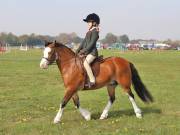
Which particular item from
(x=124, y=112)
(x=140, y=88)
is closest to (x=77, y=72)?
(x=140, y=88)

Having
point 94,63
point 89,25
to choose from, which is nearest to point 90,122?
point 94,63

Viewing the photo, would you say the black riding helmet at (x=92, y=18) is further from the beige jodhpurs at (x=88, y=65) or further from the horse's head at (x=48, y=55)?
the horse's head at (x=48, y=55)

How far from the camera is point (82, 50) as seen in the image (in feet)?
40.1

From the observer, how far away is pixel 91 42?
1197 centimetres

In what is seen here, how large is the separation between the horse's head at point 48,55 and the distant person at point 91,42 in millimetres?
813

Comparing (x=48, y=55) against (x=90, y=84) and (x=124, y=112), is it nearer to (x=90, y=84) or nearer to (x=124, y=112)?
(x=90, y=84)

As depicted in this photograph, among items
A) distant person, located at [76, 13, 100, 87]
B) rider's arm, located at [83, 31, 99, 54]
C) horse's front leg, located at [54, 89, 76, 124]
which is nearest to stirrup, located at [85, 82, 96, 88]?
distant person, located at [76, 13, 100, 87]

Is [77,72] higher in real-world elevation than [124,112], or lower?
higher

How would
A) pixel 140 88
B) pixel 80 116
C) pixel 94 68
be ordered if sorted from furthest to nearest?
pixel 140 88, pixel 80 116, pixel 94 68

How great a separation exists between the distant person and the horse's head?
2.67ft

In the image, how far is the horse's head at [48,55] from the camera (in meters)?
11.7

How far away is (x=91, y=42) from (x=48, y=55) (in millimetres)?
1205

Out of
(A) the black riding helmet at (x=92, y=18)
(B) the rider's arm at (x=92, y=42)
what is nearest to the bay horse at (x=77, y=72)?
(B) the rider's arm at (x=92, y=42)

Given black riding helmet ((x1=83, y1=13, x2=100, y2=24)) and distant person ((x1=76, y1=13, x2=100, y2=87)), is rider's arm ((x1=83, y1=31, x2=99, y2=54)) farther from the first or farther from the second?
black riding helmet ((x1=83, y1=13, x2=100, y2=24))
